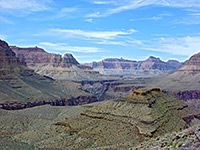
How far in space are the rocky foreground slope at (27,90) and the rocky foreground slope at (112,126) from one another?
38.8 meters

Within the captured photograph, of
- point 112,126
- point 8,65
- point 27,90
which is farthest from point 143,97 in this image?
point 8,65

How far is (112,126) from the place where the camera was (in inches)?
2062

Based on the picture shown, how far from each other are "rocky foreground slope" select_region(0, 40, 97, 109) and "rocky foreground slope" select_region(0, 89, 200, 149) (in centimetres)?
3880

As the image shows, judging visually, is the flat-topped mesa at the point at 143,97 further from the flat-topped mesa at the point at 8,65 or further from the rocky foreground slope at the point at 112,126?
the flat-topped mesa at the point at 8,65

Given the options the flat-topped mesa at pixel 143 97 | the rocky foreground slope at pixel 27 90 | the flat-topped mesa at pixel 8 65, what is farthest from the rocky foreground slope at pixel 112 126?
the flat-topped mesa at pixel 8 65

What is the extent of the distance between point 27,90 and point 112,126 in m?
84.7

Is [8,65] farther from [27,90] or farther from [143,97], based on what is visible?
[143,97]

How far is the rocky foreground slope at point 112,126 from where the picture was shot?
45500 millimetres

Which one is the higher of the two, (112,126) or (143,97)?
(143,97)

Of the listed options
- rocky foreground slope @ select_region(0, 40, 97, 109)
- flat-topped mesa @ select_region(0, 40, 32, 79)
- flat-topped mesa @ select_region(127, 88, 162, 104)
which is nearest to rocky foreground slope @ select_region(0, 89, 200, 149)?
flat-topped mesa @ select_region(127, 88, 162, 104)

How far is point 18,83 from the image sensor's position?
13125 centimetres

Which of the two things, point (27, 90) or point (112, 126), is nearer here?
point (112, 126)

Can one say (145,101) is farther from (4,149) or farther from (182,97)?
(182,97)

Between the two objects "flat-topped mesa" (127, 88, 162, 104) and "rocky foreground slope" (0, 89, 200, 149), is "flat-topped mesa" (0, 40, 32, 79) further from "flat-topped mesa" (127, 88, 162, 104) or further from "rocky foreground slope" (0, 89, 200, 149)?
"flat-topped mesa" (127, 88, 162, 104)
